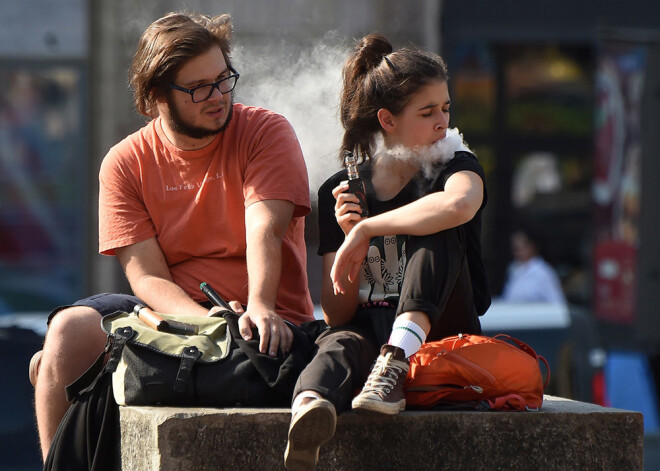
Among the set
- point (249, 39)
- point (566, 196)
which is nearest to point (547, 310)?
point (249, 39)

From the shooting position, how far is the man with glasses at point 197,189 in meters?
3.61

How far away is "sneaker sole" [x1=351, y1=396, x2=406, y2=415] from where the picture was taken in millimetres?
2903

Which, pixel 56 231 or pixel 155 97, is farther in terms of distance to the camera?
pixel 56 231

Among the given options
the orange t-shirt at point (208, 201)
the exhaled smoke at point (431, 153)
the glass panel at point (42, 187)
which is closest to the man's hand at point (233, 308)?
the orange t-shirt at point (208, 201)

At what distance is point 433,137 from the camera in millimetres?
3424

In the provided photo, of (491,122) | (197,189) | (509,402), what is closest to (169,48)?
(197,189)

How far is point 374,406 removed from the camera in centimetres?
291

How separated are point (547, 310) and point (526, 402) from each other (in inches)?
112

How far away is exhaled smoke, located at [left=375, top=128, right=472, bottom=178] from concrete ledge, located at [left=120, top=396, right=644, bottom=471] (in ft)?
2.54

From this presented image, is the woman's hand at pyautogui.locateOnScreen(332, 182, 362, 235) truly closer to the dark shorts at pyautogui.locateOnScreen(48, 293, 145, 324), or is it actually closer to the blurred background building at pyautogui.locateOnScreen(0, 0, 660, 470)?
the dark shorts at pyautogui.locateOnScreen(48, 293, 145, 324)

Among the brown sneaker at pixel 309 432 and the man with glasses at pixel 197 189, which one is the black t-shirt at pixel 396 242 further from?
the brown sneaker at pixel 309 432

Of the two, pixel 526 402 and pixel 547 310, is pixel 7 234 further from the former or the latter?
pixel 526 402

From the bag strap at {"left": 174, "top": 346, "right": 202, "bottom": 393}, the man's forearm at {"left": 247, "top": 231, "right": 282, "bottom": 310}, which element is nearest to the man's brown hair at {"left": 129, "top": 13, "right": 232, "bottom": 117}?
the man's forearm at {"left": 247, "top": 231, "right": 282, "bottom": 310}

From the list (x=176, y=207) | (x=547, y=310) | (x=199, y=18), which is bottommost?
(x=547, y=310)
